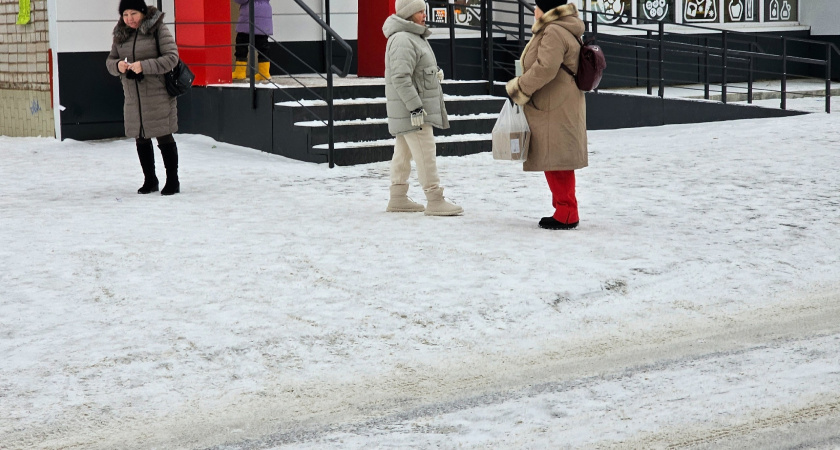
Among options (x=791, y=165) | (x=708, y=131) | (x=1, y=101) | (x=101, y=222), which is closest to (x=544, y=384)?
(x=101, y=222)

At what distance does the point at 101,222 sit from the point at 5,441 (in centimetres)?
413

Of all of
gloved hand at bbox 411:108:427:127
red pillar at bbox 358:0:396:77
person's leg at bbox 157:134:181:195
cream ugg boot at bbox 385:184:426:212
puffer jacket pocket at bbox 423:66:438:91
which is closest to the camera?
gloved hand at bbox 411:108:427:127

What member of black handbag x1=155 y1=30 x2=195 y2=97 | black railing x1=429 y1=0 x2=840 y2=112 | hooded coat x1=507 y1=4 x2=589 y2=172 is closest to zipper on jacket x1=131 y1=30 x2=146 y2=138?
black handbag x1=155 y1=30 x2=195 y2=97

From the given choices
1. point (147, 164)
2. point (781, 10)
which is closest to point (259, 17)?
point (147, 164)

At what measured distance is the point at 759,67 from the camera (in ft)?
69.6

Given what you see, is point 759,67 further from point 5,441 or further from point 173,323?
point 5,441

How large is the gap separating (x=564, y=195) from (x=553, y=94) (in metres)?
0.71

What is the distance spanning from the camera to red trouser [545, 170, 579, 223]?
7.29m

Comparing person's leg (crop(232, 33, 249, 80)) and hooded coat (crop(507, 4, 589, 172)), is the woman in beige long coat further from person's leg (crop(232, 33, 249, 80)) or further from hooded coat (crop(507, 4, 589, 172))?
person's leg (crop(232, 33, 249, 80))

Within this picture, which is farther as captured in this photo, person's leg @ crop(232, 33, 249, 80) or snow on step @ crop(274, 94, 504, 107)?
person's leg @ crop(232, 33, 249, 80)

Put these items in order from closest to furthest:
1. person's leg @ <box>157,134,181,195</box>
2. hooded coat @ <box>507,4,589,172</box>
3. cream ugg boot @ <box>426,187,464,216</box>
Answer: hooded coat @ <box>507,4,589,172</box> < cream ugg boot @ <box>426,187,464,216</box> < person's leg @ <box>157,134,181,195</box>

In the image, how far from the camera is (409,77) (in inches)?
298

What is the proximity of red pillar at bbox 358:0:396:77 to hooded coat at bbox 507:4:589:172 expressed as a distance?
7224 millimetres

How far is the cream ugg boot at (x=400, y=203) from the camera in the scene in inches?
319
